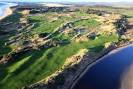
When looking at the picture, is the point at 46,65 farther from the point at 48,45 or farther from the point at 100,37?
the point at 100,37

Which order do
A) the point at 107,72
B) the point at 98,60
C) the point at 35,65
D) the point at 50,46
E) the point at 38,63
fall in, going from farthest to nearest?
the point at 50,46 → the point at 98,60 → the point at 38,63 → the point at 35,65 → the point at 107,72

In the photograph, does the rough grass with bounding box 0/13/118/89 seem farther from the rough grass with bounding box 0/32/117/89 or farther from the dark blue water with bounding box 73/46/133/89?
the dark blue water with bounding box 73/46/133/89

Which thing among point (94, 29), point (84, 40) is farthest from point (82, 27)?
point (84, 40)

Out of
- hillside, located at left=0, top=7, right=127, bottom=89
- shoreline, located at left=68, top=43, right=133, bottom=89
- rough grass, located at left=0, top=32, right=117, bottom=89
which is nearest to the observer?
rough grass, located at left=0, top=32, right=117, bottom=89

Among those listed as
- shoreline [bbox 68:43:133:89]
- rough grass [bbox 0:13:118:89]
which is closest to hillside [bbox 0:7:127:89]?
rough grass [bbox 0:13:118:89]

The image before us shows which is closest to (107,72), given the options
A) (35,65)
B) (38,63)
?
(38,63)

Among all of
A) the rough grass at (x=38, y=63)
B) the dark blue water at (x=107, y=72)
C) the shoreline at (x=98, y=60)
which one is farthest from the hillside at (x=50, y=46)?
the dark blue water at (x=107, y=72)

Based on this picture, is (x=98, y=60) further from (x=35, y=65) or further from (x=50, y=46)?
(x=35, y=65)

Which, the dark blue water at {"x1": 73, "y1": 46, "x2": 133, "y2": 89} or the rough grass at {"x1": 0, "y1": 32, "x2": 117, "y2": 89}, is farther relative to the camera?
the dark blue water at {"x1": 73, "y1": 46, "x2": 133, "y2": 89}

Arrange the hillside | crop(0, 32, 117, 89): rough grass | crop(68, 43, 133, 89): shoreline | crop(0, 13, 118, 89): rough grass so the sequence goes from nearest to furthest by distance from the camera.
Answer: crop(0, 32, 117, 89): rough grass < crop(0, 13, 118, 89): rough grass < the hillside < crop(68, 43, 133, 89): shoreline

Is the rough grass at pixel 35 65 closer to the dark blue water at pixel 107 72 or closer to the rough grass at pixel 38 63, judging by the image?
the rough grass at pixel 38 63
